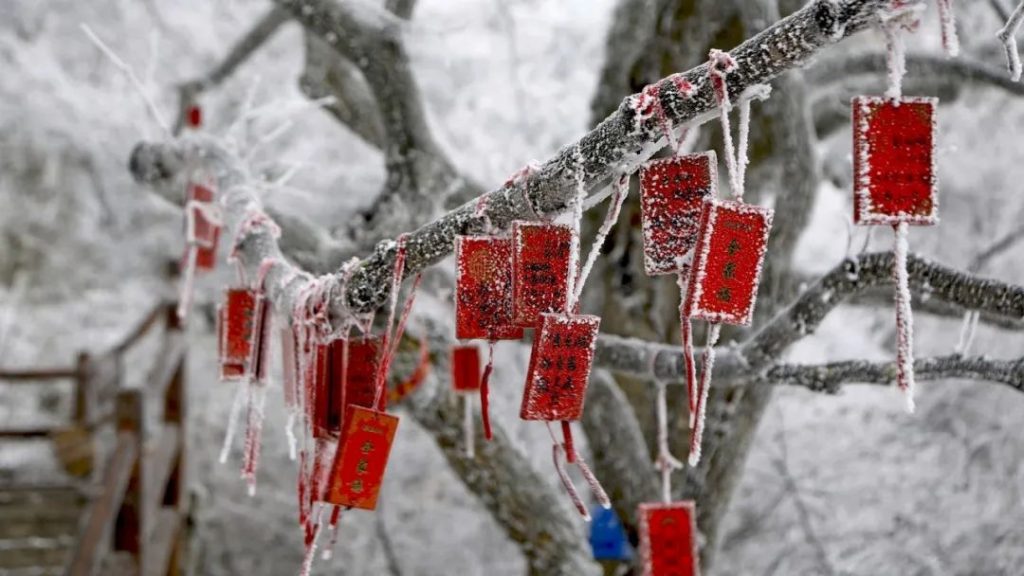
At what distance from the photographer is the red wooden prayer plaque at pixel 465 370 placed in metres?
3.23

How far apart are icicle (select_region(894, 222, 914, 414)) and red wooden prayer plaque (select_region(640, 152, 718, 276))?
27cm

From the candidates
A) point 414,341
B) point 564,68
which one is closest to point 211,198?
point 414,341

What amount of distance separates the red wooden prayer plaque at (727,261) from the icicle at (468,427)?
6.48 ft

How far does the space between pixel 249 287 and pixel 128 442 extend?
6.92 ft

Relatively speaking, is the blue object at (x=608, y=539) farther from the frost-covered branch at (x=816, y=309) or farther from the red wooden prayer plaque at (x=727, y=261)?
the red wooden prayer plaque at (x=727, y=261)

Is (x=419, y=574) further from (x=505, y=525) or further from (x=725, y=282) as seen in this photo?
(x=725, y=282)

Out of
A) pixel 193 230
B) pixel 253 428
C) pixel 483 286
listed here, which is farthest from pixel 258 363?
pixel 193 230

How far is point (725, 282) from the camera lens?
1.37 m

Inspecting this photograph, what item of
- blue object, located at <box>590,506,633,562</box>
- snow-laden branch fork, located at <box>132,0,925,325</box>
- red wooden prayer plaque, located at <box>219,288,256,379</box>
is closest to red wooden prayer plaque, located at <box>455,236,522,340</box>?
snow-laden branch fork, located at <box>132,0,925,325</box>

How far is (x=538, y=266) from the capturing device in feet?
4.99

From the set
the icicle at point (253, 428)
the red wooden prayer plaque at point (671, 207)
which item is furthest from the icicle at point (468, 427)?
the red wooden prayer plaque at point (671, 207)

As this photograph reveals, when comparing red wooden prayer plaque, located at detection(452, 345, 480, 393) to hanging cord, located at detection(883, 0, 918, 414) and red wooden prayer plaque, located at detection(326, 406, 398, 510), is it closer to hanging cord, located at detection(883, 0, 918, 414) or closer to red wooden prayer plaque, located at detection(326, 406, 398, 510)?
red wooden prayer plaque, located at detection(326, 406, 398, 510)

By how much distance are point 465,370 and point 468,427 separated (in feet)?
0.71

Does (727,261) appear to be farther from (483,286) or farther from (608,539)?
(608,539)
